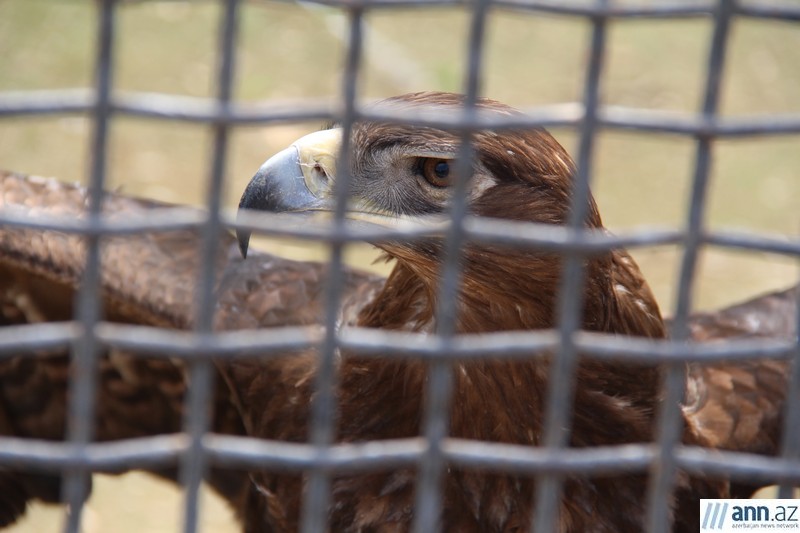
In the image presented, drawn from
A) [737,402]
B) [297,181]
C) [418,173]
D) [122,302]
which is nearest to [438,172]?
[418,173]

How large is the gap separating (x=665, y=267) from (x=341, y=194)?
17.6ft

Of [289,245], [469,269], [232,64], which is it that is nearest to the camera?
[232,64]

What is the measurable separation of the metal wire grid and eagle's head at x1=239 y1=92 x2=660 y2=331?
1.07m

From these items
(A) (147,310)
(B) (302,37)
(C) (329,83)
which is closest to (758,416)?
(A) (147,310)

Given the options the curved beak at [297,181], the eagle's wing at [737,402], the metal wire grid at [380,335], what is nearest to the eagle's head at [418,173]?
the curved beak at [297,181]

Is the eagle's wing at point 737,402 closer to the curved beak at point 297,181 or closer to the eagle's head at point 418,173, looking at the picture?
the eagle's head at point 418,173

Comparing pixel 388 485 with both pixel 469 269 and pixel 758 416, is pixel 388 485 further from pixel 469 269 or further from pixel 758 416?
pixel 758 416

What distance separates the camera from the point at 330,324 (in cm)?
148

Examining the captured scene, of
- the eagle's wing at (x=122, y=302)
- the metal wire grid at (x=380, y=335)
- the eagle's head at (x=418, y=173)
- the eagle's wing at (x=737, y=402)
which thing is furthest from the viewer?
the eagle's wing at (x=122, y=302)

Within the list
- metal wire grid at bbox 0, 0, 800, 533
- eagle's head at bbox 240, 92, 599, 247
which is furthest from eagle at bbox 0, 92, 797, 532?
metal wire grid at bbox 0, 0, 800, 533

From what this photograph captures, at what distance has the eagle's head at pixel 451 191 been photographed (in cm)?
258

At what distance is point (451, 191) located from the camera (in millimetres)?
2668

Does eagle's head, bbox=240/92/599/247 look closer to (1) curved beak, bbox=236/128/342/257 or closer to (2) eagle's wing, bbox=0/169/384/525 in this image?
(1) curved beak, bbox=236/128/342/257

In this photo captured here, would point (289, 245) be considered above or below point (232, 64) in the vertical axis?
above
